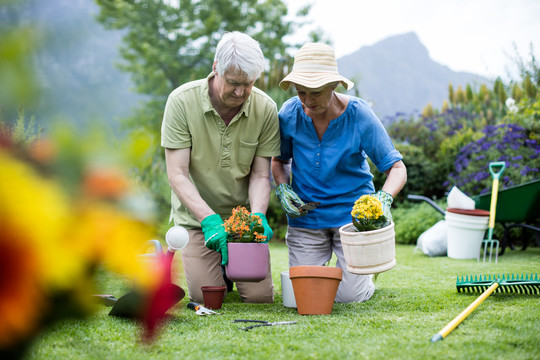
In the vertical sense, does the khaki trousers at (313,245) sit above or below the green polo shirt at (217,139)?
below

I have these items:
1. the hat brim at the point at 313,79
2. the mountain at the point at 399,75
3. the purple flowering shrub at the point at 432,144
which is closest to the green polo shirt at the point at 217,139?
the hat brim at the point at 313,79

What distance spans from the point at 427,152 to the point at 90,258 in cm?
838

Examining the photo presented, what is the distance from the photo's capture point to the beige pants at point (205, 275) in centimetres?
319

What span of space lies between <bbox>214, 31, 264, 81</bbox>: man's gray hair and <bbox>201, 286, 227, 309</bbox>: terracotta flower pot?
1172mm

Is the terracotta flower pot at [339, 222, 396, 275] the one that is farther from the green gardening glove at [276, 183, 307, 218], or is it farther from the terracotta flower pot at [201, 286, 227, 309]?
the terracotta flower pot at [201, 286, 227, 309]

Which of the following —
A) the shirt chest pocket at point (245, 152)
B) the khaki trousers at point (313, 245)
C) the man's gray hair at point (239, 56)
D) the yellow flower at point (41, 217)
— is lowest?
the khaki trousers at point (313, 245)

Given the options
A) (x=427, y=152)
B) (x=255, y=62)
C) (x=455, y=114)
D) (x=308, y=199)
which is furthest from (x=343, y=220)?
(x=455, y=114)

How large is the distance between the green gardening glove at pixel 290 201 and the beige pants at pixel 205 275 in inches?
15.3

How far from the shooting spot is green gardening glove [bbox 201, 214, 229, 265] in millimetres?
2818

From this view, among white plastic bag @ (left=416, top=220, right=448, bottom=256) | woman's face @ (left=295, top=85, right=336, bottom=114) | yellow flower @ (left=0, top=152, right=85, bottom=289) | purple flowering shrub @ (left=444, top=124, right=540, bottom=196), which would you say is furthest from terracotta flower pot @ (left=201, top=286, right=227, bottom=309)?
purple flowering shrub @ (left=444, top=124, right=540, bottom=196)

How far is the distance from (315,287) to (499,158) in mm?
4737

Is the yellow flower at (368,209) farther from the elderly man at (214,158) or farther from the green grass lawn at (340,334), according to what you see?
the elderly man at (214,158)

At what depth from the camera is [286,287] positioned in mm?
2908

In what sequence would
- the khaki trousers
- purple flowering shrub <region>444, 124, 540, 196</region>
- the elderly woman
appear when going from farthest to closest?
purple flowering shrub <region>444, 124, 540, 196</region>, the khaki trousers, the elderly woman
